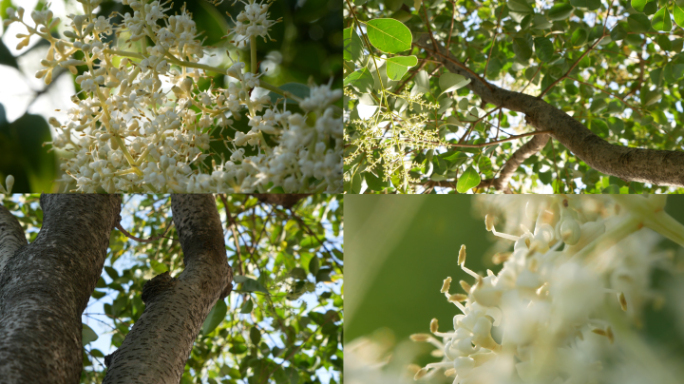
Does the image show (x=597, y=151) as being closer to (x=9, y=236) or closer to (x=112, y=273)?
(x=112, y=273)

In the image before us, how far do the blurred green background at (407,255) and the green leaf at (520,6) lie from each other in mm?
460

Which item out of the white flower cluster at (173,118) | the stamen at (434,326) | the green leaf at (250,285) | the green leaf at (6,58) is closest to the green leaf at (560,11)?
the white flower cluster at (173,118)

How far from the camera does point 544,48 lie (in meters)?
0.87

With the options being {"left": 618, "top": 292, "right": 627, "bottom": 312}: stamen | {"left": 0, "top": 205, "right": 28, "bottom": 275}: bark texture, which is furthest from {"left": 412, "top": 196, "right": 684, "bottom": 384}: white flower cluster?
{"left": 0, "top": 205, "right": 28, "bottom": 275}: bark texture

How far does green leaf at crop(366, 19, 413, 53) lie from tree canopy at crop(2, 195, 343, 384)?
24 centimetres

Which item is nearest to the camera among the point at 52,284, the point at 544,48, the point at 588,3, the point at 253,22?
the point at 52,284

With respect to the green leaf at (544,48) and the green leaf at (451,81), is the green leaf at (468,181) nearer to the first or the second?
the green leaf at (451,81)

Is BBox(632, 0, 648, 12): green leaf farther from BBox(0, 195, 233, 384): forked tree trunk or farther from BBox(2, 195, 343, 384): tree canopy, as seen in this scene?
BBox(0, 195, 233, 384): forked tree trunk

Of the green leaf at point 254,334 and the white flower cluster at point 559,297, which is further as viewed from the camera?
the green leaf at point 254,334

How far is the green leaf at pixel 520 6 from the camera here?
0.85 metres

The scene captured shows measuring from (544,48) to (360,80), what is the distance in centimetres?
44

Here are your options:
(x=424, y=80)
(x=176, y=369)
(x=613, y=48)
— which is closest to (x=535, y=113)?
(x=424, y=80)

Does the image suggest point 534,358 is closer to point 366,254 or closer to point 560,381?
point 560,381

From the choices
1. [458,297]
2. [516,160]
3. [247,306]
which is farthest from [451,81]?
[247,306]
